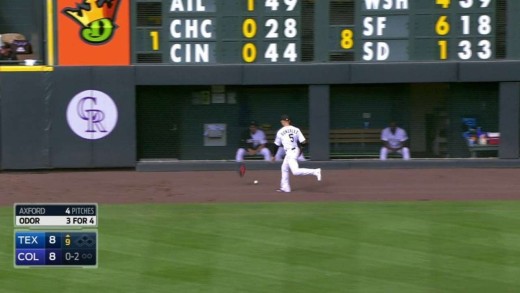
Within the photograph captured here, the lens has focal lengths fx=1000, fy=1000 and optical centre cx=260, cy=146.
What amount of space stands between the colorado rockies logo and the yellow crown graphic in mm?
1685

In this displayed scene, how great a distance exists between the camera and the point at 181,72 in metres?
23.1

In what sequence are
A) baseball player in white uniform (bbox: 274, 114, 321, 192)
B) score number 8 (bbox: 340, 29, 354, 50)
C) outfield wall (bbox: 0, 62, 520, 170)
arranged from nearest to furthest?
baseball player in white uniform (bbox: 274, 114, 321, 192) → score number 8 (bbox: 340, 29, 354, 50) → outfield wall (bbox: 0, 62, 520, 170)

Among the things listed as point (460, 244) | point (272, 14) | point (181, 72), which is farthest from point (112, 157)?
point (460, 244)

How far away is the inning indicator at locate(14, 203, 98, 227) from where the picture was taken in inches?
353

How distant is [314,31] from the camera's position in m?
23.0

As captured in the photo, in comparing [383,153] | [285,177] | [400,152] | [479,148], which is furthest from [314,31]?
[479,148]

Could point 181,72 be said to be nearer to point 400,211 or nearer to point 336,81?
point 336,81

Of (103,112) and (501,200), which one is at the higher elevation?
(103,112)

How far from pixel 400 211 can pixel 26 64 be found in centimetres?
1025

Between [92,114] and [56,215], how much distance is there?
14.3 meters

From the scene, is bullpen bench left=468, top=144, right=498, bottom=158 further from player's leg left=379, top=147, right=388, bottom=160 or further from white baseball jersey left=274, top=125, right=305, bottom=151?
white baseball jersey left=274, top=125, right=305, bottom=151
